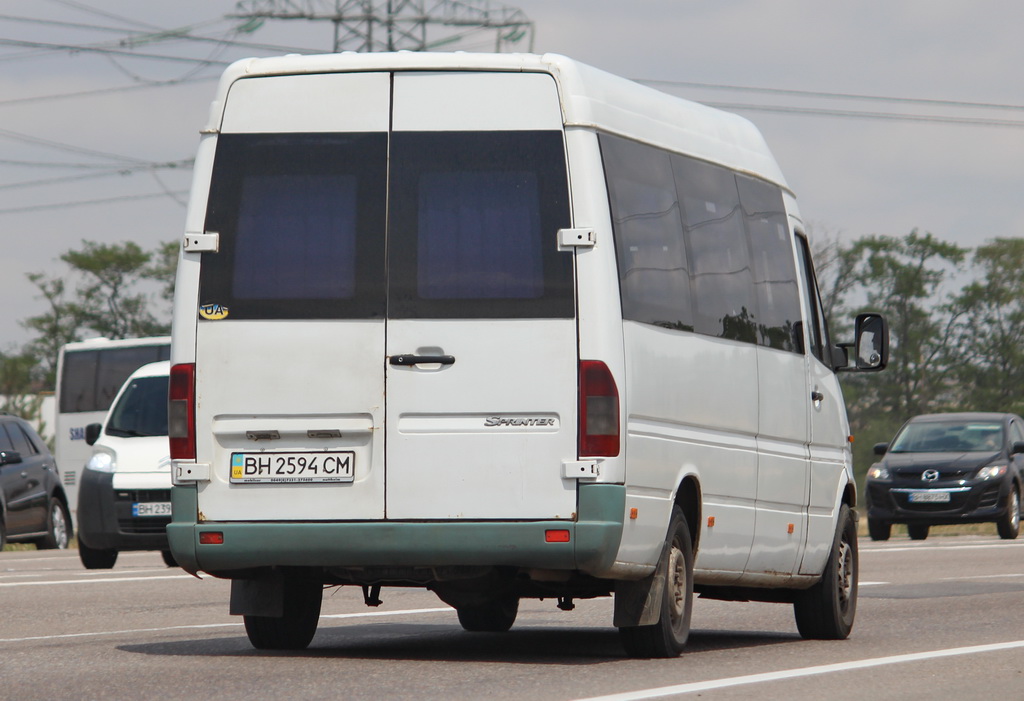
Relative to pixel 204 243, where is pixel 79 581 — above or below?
below

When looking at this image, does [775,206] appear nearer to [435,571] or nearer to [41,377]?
[435,571]

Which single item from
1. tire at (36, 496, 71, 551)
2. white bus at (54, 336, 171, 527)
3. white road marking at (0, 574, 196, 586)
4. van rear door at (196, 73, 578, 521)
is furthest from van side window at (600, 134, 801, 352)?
white bus at (54, 336, 171, 527)

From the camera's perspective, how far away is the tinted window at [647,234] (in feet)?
31.9

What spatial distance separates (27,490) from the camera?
86.5 feet

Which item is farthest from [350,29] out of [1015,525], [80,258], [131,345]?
[80,258]

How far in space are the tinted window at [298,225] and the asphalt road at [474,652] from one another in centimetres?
174

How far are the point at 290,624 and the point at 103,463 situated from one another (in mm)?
10842

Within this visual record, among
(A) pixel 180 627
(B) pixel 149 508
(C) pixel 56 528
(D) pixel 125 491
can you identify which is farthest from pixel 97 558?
(A) pixel 180 627

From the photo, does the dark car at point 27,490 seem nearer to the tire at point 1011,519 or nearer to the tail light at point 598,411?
the tire at point 1011,519

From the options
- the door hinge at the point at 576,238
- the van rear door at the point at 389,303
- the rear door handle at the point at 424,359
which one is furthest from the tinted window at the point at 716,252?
the rear door handle at the point at 424,359

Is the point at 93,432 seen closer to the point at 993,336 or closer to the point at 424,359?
the point at 424,359

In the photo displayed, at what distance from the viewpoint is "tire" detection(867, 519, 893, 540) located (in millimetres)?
29994

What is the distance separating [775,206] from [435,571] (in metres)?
3.70

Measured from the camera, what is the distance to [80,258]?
325 feet
